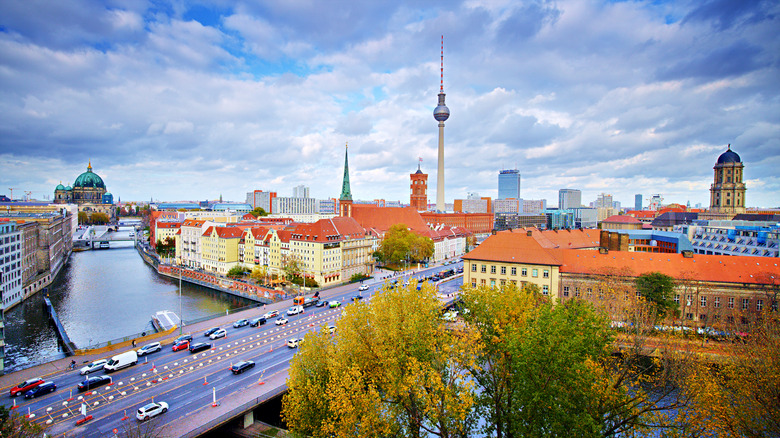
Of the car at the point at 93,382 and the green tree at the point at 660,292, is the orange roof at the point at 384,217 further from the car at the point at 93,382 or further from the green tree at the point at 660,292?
the car at the point at 93,382

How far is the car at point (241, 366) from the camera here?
92.1 feet

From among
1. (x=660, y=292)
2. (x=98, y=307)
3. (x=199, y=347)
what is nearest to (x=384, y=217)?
(x=98, y=307)

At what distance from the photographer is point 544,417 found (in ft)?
54.4

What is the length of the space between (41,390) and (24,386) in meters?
1.47

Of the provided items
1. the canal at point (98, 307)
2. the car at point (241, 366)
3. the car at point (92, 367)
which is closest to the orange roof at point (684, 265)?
the car at point (241, 366)

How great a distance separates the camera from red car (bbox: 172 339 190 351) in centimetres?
3259

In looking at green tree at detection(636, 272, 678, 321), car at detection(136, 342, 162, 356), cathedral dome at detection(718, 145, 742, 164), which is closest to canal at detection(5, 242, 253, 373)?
car at detection(136, 342, 162, 356)

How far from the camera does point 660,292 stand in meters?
36.2

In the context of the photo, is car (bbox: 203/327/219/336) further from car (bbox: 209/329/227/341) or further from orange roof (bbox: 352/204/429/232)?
orange roof (bbox: 352/204/429/232)

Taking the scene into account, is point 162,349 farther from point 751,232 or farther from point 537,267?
point 751,232

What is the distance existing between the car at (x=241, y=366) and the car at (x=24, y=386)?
11870 mm

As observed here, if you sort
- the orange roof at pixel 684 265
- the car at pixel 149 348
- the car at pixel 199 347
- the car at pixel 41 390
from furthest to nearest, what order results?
the orange roof at pixel 684 265 < the car at pixel 199 347 < the car at pixel 149 348 < the car at pixel 41 390

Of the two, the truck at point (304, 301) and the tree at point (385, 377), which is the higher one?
the tree at point (385, 377)

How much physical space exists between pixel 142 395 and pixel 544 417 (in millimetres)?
24064
